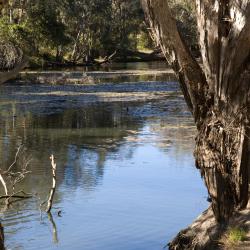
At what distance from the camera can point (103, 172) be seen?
1386 centimetres

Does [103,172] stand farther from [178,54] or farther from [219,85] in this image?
[219,85]

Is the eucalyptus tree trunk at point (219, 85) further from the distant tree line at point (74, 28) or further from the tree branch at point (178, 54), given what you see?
the distant tree line at point (74, 28)

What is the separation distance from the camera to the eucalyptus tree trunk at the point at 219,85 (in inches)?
299

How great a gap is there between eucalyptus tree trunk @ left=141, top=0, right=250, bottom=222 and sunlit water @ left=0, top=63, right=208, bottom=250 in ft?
4.85

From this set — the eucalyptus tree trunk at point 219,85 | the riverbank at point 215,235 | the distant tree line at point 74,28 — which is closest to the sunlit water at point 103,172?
the riverbank at point 215,235

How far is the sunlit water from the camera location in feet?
31.8

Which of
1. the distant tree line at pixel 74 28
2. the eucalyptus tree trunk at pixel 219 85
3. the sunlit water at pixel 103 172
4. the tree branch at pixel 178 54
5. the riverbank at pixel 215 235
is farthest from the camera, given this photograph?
the distant tree line at pixel 74 28

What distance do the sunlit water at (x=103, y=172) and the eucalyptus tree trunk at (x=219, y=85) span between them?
1.48 metres

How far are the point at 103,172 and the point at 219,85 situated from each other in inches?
252

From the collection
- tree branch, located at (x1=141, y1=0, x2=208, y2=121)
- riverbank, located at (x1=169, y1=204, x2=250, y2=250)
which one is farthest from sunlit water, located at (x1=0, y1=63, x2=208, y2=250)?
tree branch, located at (x1=141, y1=0, x2=208, y2=121)

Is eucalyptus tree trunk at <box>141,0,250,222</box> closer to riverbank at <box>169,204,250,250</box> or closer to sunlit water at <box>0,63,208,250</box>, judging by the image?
riverbank at <box>169,204,250,250</box>

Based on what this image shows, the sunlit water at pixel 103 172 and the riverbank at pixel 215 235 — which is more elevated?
the riverbank at pixel 215 235

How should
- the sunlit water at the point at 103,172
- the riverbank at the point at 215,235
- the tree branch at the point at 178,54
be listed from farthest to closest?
1. the sunlit water at the point at 103,172
2. the tree branch at the point at 178,54
3. the riverbank at the point at 215,235

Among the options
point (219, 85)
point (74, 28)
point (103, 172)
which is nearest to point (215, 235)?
point (219, 85)
